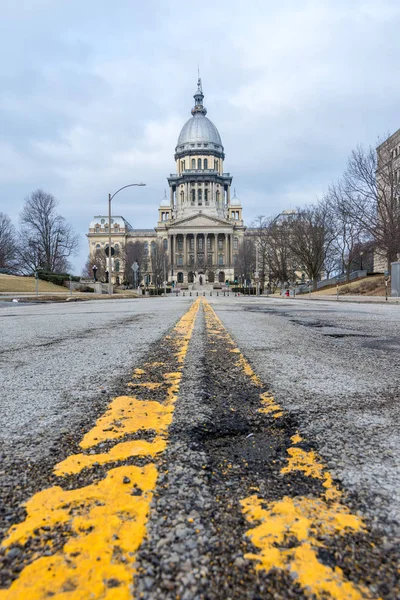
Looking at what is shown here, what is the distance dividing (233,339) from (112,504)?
357cm

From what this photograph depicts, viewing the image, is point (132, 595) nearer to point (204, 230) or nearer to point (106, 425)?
point (106, 425)

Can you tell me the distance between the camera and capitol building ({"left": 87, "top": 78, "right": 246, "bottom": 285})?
102 m

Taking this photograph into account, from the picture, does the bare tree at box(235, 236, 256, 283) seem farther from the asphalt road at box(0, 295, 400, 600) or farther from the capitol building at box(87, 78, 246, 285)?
the asphalt road at box(0, 295, 400, 600)

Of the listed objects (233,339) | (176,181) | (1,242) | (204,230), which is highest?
(176,181)

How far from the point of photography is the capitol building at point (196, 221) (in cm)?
10169

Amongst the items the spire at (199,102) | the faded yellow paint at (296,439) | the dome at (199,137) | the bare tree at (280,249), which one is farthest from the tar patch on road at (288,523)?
the spire at (199,102)

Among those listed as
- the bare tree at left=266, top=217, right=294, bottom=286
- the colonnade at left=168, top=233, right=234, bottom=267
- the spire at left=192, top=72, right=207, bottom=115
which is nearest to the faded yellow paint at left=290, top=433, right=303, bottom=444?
the bare tree at left=266, top=217, right=294, bottom=286

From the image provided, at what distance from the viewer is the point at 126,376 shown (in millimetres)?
2521

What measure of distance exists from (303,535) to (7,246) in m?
73.2

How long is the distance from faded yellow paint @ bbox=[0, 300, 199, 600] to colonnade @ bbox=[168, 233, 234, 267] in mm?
101618

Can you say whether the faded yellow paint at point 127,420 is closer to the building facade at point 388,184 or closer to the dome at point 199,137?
the building facade at point 388,184

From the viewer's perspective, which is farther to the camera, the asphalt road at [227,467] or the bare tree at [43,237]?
the bare tree at [43,237]

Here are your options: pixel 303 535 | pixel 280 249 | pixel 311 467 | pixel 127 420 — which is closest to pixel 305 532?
pixel 303 535

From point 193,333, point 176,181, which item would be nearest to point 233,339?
point 193,333
